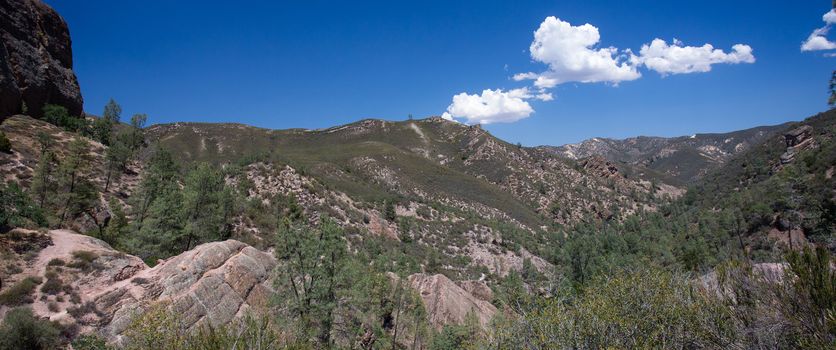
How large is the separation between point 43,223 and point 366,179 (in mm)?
72059

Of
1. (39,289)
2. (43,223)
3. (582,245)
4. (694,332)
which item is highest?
(43,223)

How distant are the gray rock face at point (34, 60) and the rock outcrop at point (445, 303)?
5150cm

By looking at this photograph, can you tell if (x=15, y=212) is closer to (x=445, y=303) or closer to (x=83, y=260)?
(x=83, y=260)

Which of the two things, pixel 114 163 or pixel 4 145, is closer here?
pixel 4 145

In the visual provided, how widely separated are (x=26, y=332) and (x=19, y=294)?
3.91 m

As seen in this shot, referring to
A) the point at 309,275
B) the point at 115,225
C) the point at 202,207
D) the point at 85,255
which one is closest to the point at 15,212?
the point at 85,255

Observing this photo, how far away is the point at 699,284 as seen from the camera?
16.8 meters

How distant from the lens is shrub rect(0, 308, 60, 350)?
45.3 ft

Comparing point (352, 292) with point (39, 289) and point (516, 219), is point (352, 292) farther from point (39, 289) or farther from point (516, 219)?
point (516, 219)

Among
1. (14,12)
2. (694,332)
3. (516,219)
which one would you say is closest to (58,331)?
(694,332)

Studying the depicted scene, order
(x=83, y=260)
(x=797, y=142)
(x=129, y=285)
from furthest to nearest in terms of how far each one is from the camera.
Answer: (x=797, y=142), (x=83, y=260), (x=129, y=285)

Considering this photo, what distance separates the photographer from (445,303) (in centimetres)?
3189

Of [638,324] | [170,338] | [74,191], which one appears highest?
[74,191]

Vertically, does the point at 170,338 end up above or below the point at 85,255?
below
